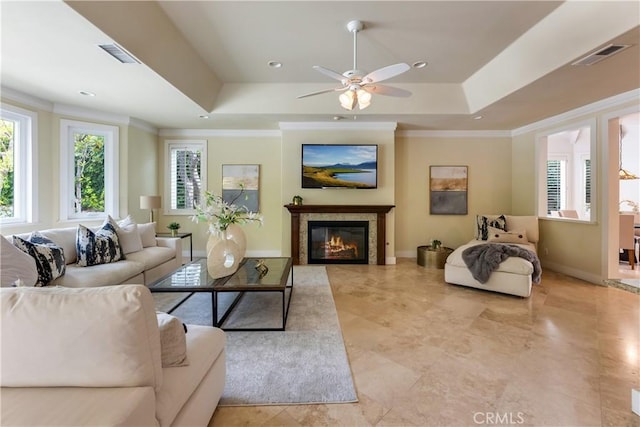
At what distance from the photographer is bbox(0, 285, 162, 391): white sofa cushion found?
3.19ft

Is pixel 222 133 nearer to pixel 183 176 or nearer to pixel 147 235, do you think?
pixel 183 176

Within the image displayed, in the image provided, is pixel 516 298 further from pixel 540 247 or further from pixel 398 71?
pixel 398 71

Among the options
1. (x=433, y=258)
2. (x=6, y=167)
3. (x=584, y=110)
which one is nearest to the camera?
(x=6, y=167)

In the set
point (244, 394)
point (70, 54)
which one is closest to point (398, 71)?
point (244, 394)

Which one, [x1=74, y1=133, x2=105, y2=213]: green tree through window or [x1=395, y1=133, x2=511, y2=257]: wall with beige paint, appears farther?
[x1=395, y1=133, x2=511, y2=257]: wall with beige paint

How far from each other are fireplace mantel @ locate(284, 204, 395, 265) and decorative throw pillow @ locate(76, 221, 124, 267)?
2.64 metres

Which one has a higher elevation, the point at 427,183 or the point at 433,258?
the point at 427,183

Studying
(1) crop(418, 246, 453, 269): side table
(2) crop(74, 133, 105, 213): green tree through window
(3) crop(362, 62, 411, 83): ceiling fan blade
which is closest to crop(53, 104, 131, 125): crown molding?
(2) crop(74, 133, 105, 213): green tree through window

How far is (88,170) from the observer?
4.53m

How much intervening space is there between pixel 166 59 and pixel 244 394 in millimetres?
3320

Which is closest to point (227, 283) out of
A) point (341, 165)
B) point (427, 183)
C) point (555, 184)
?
point (341, 165)

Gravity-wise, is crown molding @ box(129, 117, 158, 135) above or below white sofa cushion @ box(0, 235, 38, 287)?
above

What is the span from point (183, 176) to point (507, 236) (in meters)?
6.18

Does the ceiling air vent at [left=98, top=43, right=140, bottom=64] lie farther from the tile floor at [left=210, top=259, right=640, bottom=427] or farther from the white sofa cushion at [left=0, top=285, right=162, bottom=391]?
the tile floor at [left=210, top=259, right=640, bottom=427]
